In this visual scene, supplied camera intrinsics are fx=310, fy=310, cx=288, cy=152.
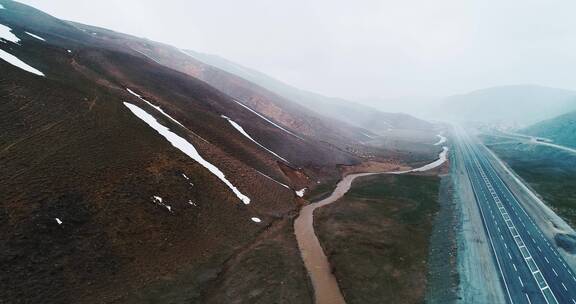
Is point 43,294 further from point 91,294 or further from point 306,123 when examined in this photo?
point 306,123

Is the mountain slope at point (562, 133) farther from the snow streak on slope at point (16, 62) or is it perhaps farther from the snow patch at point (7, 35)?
the snow patch at point (7, 35)

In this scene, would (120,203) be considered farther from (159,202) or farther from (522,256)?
(522,256)

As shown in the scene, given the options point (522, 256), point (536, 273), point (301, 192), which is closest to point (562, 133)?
point (522, 256)

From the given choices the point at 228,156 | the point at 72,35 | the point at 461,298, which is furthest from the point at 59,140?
the point at 72,35

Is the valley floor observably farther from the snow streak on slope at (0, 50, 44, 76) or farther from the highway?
the snow streak on slope at (0, 50, 44, 76)

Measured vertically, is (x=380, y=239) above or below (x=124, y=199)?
below

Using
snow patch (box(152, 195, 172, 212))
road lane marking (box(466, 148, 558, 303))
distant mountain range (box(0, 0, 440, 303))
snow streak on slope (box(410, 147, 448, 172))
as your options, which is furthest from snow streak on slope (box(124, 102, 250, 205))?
snow streak on slope (box(410, 147, 448, 172))
